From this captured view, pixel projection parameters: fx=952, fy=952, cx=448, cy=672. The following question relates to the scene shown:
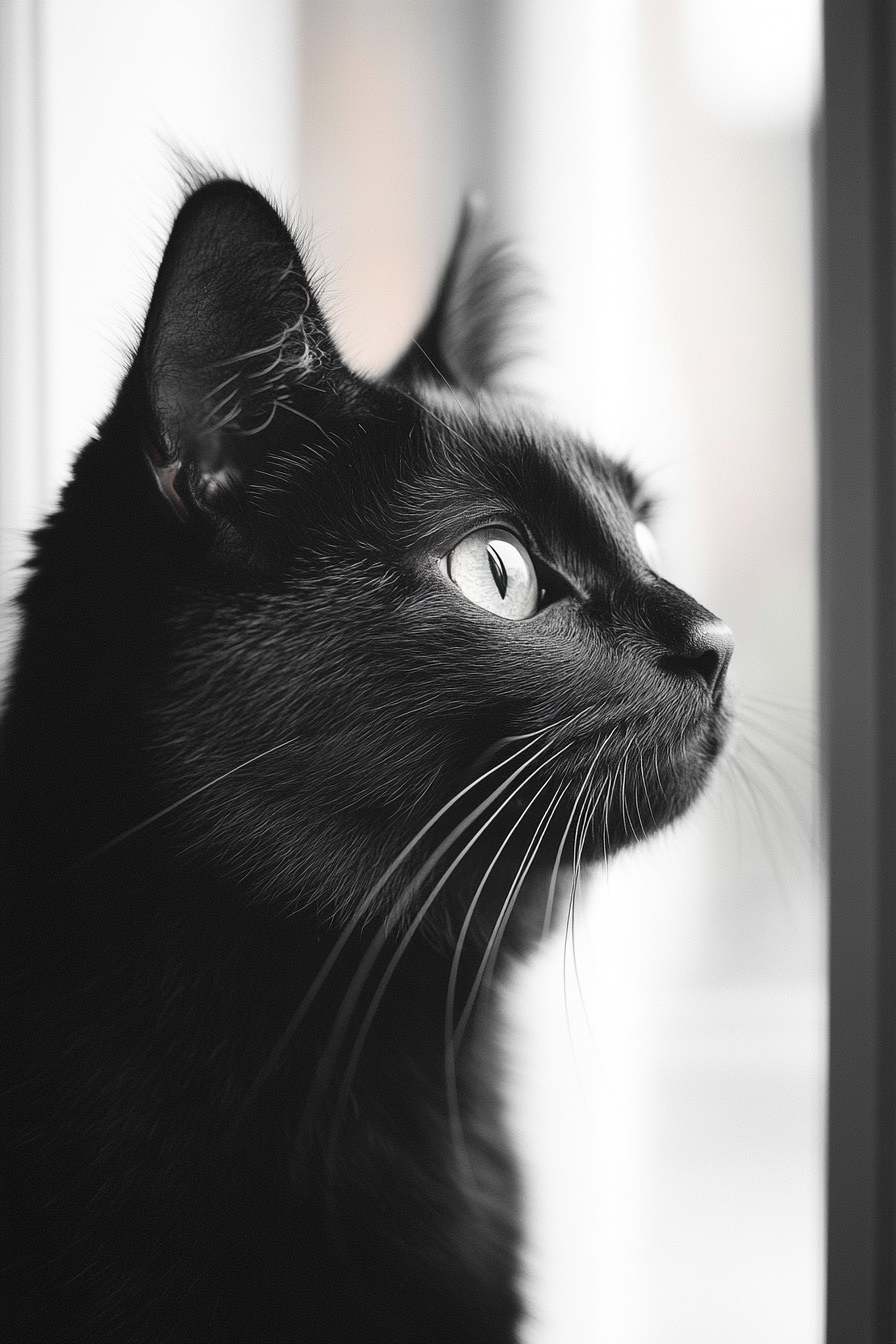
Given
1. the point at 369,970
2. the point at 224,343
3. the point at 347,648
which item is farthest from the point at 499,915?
the point at 224,343

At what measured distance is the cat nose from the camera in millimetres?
501

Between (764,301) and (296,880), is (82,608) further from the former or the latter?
(764,301)

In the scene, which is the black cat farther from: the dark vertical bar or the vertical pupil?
the dark vertical bar

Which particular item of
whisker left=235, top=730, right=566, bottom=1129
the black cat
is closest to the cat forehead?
the black cat

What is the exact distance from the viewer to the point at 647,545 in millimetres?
610

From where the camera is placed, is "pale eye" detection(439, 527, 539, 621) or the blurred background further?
the blurred background

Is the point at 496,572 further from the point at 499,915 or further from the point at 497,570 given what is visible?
the point at 499,915

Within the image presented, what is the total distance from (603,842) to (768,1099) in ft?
1.01

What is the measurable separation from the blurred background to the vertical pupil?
199 mm

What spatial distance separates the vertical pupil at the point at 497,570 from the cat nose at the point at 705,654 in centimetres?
10

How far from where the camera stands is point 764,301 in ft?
2.22

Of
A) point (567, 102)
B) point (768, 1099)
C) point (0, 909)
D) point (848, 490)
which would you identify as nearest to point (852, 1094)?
point (768, 1099)

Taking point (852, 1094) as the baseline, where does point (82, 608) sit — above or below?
above

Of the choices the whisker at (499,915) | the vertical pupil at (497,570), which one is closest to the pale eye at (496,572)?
the vertical pupil at (497,570)
